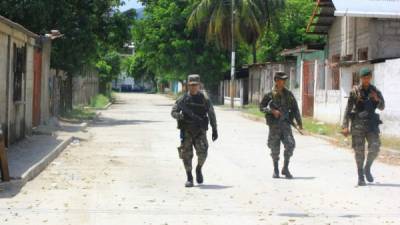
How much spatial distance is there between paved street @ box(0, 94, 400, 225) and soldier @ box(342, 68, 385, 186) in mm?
533

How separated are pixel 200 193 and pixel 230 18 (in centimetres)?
3732

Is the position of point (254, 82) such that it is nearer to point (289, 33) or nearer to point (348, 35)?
point (289, 33)

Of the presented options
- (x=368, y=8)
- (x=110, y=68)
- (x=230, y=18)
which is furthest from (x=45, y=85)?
(x=110, y=68)

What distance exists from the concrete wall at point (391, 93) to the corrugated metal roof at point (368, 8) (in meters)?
2.01

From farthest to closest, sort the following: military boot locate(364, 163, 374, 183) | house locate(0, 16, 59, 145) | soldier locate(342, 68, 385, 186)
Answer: house locate(0, 16, 59, 145) → military boot locate(364, 163, 374, 183) → soldier locate(342, 68, 385, 186)

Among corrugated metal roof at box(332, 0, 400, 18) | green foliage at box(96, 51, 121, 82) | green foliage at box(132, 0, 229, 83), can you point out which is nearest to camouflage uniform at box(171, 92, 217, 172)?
corrugated metal roof at box(332, 0, 400, 18)

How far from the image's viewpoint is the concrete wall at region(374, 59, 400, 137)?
1941 centimetres

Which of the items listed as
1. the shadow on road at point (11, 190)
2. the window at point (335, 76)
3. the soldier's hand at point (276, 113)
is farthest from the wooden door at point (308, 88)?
the shadow on road at point (11, 190)

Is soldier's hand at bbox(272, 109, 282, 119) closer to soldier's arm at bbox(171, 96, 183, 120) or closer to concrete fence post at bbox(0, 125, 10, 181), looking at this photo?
soldier's arm at bbox(171, 96, 183, 120)

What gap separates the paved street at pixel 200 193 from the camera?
817 cm

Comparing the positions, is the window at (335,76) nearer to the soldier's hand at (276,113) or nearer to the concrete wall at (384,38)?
the concrete wall at (384,38)

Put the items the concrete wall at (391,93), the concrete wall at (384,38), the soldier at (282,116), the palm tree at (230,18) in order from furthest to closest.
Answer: the palm tree at (230,18) < the concrete wall at (384,38) < the concrete wall at (391,93) < the soldier at (282,116)

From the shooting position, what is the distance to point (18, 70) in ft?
54.0

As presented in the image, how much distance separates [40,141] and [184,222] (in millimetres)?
9851
